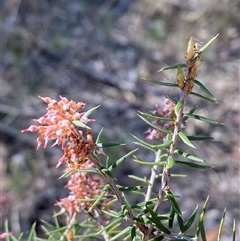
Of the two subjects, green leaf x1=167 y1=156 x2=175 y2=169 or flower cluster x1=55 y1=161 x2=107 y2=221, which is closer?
green leaf x1=167 y1=156 x2=175 y2=169

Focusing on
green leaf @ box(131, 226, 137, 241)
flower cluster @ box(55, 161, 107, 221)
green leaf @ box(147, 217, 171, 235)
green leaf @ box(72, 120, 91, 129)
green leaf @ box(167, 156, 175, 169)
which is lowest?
green leaf @ box(131, 226, 137, 241)

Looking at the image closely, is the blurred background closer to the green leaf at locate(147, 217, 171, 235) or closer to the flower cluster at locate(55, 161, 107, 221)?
the flower cluster at locate(55, 161, 107, 221)

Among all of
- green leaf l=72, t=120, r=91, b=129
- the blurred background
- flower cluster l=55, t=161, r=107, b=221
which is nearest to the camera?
green leaf l=72, t=120, r=91, b=129

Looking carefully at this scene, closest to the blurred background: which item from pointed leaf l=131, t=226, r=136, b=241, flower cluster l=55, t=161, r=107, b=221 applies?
flower cluster l=55, t=161, r=107, b=221

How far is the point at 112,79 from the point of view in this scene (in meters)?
4.36

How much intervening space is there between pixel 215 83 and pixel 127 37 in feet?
3.78

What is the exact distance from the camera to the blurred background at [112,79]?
337cm

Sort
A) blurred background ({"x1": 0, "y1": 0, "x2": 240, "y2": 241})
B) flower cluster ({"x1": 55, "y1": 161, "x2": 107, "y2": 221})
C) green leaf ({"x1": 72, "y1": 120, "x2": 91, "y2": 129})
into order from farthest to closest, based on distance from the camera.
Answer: blurred background ({"x1": 0, "y1": 0, "x2": 240, "y2": 241}) < flower cluster ({"x1": 55, "y1": 161, "x2": 107, "y2": 221}) < green leaf ({"x1": 72, "y1": 120, "x2": 91, "y2": 129})

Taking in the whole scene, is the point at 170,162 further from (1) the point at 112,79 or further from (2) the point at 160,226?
(1) the point at 112,79

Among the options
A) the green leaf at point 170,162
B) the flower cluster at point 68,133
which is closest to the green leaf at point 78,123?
the flower cluster at point 68,133

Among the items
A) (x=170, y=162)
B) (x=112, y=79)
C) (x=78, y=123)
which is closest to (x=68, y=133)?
(x=78, y=123)

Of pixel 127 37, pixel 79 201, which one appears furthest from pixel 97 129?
pixel 79 201

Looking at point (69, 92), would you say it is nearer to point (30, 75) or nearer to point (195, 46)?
point (30, 75)

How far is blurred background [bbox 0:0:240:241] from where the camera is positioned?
11.1ft
